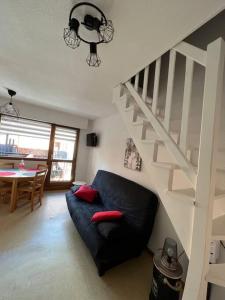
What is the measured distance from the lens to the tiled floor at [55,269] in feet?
5.08

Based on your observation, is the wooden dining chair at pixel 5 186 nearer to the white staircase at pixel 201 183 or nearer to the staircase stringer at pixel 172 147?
the staircase stringer at pixel 172 147

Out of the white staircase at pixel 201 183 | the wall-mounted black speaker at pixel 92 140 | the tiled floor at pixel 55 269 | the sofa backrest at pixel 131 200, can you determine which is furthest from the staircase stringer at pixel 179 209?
the wall-mounted black speaker at pixel 92 140

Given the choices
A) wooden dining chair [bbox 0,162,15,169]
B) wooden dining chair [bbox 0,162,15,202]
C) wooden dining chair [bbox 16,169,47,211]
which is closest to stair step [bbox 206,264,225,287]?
wooden dining chair [bbox 16,169,47,211]

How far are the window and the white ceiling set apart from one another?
1848 mm

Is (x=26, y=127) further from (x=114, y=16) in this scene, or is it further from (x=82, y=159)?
(x=114, y=16)

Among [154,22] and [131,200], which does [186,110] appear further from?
[131,200]

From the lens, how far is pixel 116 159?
12.0 ft

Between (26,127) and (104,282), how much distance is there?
410 cm

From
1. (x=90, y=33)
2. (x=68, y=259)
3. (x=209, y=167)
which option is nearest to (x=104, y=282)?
(x=68, y=259)

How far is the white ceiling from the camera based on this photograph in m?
1.09

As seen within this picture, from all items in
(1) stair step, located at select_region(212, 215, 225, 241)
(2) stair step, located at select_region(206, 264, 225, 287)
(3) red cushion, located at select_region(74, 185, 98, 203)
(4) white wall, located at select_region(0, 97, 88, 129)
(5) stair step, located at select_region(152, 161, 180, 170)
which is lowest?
(3) red cushion, located at select_region(74, 185, 98, 203)

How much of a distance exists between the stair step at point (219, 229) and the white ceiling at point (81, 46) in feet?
4.70

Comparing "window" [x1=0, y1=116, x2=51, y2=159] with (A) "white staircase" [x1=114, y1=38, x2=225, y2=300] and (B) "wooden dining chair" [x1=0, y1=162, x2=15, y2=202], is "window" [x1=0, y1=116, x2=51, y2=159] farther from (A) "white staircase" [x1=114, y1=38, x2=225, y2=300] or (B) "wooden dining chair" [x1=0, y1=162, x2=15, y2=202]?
(A) "white staircase" [x1=114, y1=38, x2=225, y2=300]

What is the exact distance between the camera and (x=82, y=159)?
5.17 m
